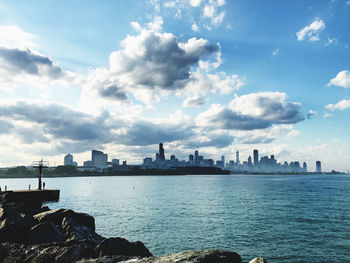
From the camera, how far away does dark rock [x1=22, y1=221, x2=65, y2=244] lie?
1627cm

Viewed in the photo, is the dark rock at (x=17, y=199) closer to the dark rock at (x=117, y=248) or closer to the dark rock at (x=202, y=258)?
the dark rock at (x=117, y=248)

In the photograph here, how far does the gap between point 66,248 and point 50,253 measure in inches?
31.1

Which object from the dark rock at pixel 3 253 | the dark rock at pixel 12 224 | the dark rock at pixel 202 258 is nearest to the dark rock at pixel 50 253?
the dark rock at pixel 3 253

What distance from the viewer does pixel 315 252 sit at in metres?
23.2

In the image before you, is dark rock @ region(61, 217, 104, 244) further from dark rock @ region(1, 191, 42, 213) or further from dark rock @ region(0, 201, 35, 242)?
dark rock @ region(1, 191, 42, 213)

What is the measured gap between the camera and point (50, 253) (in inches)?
459

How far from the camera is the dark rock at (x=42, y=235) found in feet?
53.4

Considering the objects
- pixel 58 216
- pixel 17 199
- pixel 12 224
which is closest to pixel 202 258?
pixel 12 224

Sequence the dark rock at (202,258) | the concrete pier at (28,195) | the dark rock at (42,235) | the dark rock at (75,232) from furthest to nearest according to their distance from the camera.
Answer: the concrete pier at (28,195) < the dark rock at (75,232) < the dark rock at (42,235) < the dark rock at (202,258)

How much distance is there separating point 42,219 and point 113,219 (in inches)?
787

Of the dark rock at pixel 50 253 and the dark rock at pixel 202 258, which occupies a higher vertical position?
the dark rock at pixel 202 258

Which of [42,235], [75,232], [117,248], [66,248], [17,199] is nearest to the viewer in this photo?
[66,248]

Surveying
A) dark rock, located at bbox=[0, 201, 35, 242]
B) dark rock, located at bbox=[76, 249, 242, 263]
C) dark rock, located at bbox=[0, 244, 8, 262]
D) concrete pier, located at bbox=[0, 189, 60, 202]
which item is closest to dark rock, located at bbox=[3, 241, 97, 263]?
dark rock, located at bbox=[0, 244, 8, 262]

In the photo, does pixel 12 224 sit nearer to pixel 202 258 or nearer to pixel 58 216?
pixel 58 216
